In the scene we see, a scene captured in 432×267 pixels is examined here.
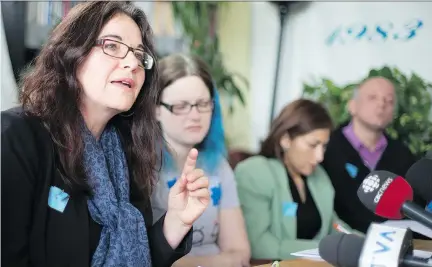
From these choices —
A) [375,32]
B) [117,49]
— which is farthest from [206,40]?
[117,49]

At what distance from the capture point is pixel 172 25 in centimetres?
221

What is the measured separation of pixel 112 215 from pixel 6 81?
0.62 metres

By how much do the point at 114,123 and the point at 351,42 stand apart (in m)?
1.06

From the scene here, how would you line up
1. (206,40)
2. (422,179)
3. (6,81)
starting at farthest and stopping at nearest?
(206,40) → (6,81) → (422,179)

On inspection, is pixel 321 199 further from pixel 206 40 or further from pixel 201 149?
pixel 206 40

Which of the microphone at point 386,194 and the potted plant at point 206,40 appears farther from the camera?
the potted plant at point 206,40

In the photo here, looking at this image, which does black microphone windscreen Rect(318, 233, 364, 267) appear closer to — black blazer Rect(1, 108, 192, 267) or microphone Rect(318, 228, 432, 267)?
microphone Rect(318, 228, 432, 267)

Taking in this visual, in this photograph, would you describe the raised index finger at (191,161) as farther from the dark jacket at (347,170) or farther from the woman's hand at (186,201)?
the dark jacket at (347,170)

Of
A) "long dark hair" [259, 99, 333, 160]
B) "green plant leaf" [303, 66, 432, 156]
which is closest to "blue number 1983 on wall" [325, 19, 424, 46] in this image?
"green plant leaf" [303, 66, 432, 156]

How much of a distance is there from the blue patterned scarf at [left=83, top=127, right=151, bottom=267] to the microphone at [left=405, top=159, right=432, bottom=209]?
2.00 feet

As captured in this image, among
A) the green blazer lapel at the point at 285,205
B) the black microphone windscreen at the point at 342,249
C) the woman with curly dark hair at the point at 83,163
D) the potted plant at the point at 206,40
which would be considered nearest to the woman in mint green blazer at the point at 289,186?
the green blazer lapel at the point at 285,205

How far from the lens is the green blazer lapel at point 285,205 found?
2.00 m

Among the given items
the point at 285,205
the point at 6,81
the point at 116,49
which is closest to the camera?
the point at 116,49

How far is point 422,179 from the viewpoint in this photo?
1.17 metres
